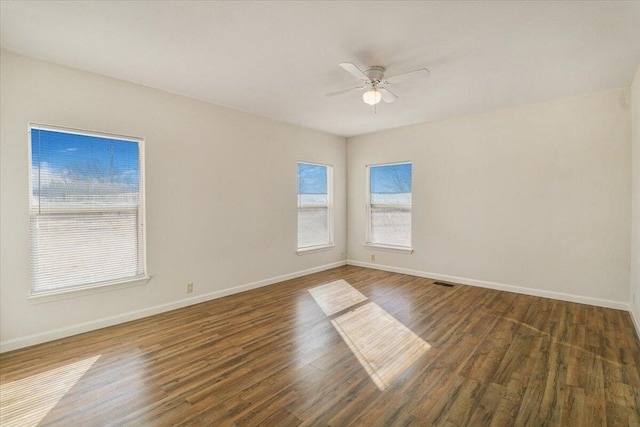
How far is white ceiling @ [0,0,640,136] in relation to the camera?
2.17 m

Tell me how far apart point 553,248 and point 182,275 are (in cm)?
493

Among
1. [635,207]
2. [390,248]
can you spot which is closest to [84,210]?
[390,248]

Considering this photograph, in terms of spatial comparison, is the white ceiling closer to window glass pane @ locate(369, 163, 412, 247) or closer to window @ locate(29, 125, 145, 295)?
window @ locate(29, 125, 145, 295)

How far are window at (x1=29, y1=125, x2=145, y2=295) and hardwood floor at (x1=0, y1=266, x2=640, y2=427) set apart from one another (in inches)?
26.3

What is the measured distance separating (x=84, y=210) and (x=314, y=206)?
3.54 m

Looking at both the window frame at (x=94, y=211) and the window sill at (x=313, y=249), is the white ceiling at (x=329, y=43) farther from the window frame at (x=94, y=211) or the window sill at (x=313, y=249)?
the window sill at (x=313, y=249)

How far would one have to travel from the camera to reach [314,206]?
19.1 feet

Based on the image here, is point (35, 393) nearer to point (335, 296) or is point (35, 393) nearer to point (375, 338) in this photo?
point (375, 338)

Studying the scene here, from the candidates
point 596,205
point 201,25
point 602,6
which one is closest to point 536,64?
point 602,6

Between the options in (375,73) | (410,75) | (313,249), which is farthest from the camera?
(313,249)

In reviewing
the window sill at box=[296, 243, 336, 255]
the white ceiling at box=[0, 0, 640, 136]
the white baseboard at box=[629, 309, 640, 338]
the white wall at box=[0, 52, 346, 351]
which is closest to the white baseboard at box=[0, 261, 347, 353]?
the white wall at box=[0, 52, 346, 351]

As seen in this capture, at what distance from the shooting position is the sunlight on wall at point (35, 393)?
1888mm

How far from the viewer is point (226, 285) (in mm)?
4363

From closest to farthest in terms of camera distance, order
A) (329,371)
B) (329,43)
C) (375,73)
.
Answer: (329,371)
(329,43)
(375,73)
